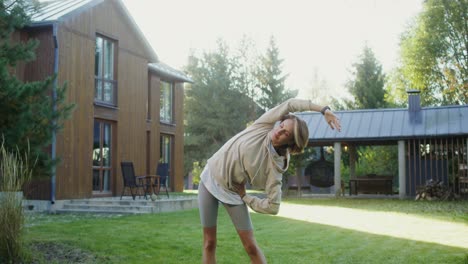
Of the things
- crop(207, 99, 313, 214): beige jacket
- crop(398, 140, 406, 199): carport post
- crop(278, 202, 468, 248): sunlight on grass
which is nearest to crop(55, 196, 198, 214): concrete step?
crop(278, 202, 468, 248): sunlight on grass

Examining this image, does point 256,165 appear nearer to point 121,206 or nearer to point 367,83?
point 121,206

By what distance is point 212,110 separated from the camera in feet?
129

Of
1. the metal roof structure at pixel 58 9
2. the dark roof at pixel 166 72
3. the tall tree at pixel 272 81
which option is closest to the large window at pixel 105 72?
the metal roof structure at pixel 58 9

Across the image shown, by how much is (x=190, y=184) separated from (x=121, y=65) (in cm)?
2532

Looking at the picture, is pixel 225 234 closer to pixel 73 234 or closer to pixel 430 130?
pixel 73 234

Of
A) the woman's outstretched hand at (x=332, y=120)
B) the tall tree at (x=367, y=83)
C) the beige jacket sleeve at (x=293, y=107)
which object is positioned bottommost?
the woman's outstretched hand at (x=332, y=120)

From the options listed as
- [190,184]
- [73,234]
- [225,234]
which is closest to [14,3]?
[73,234]

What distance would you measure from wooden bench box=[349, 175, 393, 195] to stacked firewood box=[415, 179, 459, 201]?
2357mm

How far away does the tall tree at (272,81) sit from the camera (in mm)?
40250

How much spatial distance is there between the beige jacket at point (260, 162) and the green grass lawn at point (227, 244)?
2670mm

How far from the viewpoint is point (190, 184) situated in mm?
41312

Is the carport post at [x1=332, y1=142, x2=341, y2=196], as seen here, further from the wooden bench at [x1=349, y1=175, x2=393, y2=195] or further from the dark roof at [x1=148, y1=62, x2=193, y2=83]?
the dark roof at [x1=148, y1=62, x2=193, y2=83]

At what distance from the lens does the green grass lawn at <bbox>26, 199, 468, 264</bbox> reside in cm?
627

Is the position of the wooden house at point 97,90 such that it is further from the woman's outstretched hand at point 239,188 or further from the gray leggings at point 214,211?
the woman's outstretched hand at point 239,188
